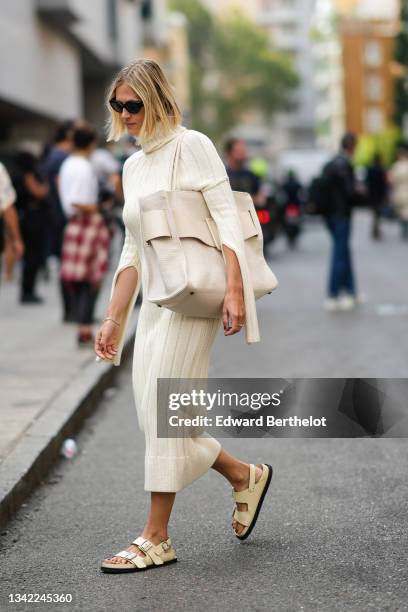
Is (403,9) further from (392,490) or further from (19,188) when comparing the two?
(392,490)

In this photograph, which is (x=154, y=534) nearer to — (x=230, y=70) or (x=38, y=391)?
(x=38, y=391)

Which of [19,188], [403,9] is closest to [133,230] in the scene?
[19,188]

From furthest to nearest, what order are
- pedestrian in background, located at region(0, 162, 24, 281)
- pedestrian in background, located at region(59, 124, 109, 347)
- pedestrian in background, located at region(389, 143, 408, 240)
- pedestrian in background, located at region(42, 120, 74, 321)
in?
pedestrian in background, located at region(389, 143, 408, 240), pedestrian in background, located at region(42, 120, 74, 321), pedestrian in background, located at region(59, 124, 109, 347), pedestrian in background, located at region(0, 162, 24, 281)

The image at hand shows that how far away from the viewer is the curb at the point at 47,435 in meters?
5.56

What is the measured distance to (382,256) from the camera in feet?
75.9

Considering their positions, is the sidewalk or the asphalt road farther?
the sidewalk

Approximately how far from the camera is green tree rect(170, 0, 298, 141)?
4142 inches

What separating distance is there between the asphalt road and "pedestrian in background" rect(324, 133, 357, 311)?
6.23 metres

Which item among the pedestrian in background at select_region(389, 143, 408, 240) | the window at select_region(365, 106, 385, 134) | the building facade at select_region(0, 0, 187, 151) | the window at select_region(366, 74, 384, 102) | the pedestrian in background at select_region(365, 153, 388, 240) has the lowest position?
the window at select_region(365, 106, 385, 134)

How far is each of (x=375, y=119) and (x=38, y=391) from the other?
388 feet

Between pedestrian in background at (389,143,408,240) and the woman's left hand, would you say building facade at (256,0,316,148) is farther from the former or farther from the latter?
the woman's left hand

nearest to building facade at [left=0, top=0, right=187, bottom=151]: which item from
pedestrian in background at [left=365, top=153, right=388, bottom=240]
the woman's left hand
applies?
pedestrian in background at [left=365, top=153, right=388, bottom=240]

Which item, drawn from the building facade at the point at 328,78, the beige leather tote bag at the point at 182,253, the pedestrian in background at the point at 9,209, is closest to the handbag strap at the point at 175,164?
the beige leather tote bag at the point at 182,253

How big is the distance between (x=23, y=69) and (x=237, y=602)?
2067 cm
